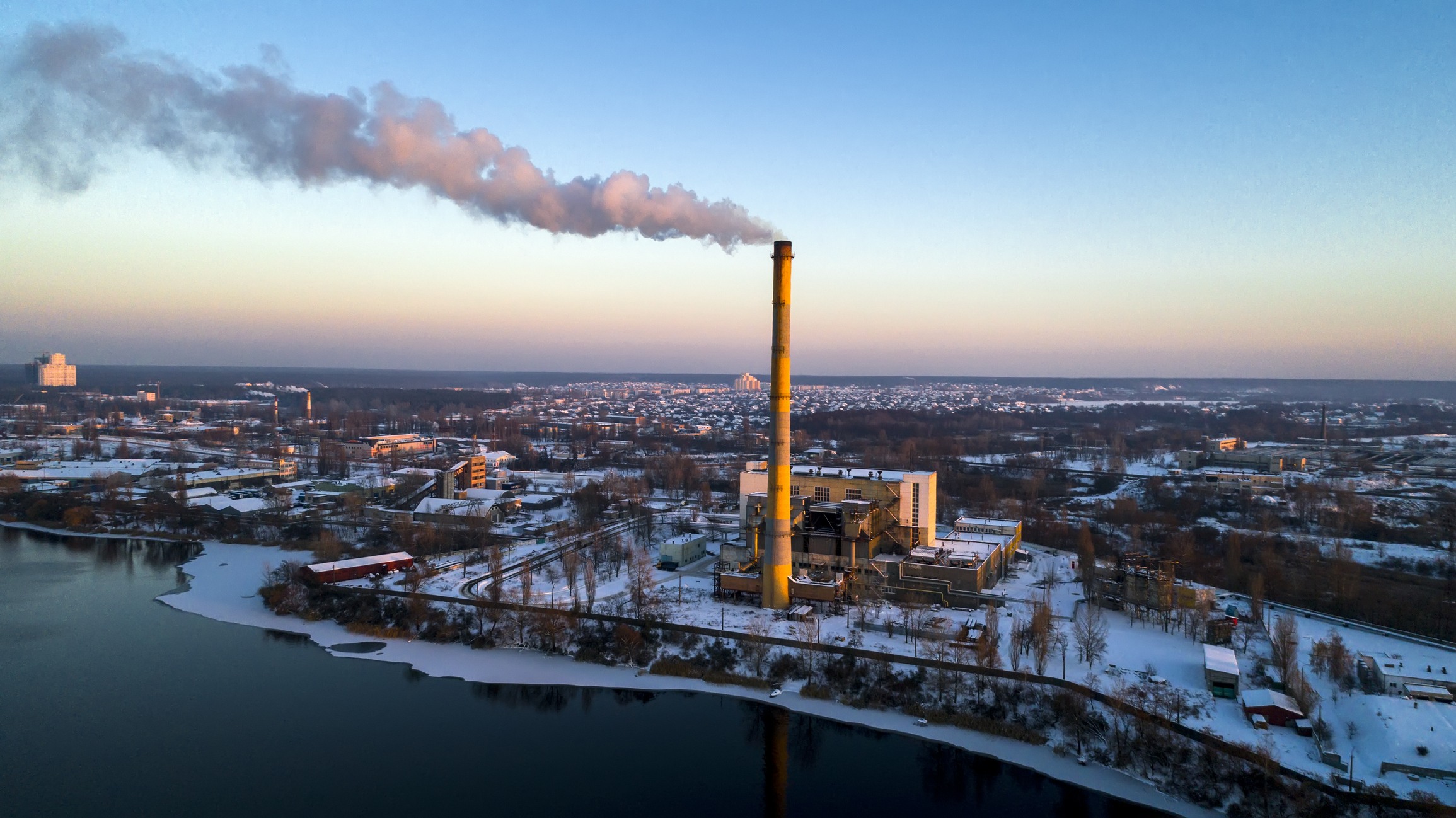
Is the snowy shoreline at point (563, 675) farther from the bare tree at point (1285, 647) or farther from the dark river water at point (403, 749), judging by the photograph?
the bare tree at point (1285, 647)

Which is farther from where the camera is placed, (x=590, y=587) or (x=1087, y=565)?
(x=1087, y=565)

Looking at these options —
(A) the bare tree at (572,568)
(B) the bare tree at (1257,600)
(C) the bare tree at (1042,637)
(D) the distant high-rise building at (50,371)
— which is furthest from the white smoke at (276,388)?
(B) the bare tree at (1257,600)

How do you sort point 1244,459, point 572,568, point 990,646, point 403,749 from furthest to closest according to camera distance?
point 1244,459
point 572,568
point 990,646
point 403,749

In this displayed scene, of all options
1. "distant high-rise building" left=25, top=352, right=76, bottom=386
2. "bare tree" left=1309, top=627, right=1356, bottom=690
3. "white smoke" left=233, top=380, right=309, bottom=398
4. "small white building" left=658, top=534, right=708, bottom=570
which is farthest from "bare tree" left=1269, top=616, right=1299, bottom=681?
"distant high-rise building" left=25, top=352, right=76, bottom=386

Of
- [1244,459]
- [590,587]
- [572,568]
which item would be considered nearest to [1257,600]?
[590,587]

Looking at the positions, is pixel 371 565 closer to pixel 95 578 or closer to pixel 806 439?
pixel 95 578

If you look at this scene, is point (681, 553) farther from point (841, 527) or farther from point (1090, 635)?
point (1090, 635)

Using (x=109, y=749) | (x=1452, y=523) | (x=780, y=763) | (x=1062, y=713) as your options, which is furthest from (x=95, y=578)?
(x=1452, y=523)
